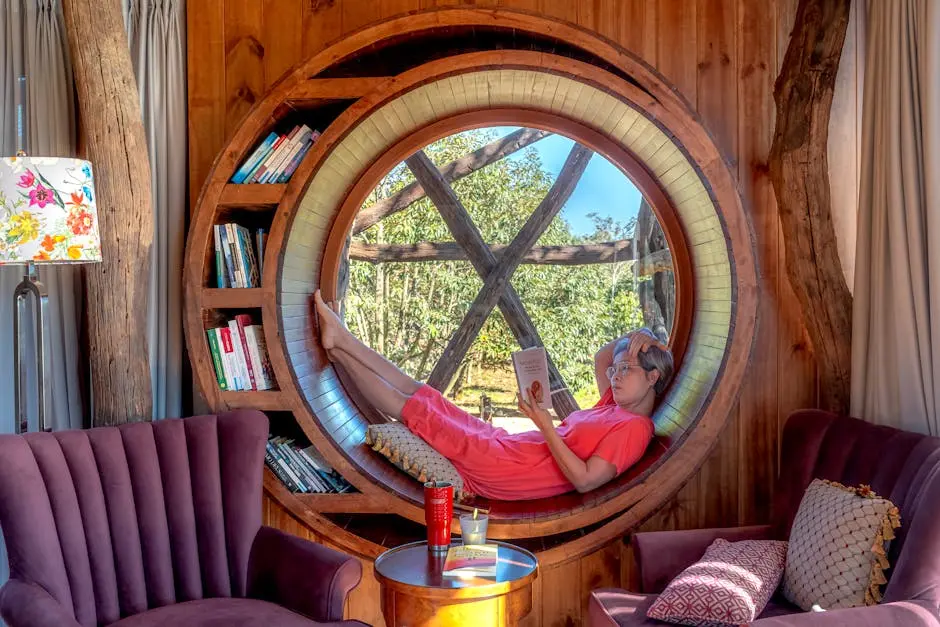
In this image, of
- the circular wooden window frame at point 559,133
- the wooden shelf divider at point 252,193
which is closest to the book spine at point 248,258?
the wooden shelf divider at point 252,193

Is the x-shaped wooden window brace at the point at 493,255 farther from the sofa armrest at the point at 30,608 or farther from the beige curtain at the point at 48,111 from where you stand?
the sofa armrest at the point at 30,608

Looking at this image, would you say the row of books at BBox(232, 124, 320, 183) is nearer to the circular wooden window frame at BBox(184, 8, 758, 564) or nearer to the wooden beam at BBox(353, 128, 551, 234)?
the circular wooden window frame at BBox(184, 8, 758, 564)

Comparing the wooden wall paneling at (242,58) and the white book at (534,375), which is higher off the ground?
the wooden wall paneling at (242,58)

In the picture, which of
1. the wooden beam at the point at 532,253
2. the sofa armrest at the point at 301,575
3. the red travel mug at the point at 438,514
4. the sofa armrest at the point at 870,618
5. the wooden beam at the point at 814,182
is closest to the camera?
the sofa armrest at the point at 870,618

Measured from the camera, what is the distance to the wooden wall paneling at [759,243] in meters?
2.84

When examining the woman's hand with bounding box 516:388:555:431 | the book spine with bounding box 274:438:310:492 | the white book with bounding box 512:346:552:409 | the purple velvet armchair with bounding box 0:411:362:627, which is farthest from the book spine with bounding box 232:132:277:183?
the woman's hand with bounding box 516:388:555:431

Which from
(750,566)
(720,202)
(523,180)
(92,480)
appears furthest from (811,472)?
(523,180)

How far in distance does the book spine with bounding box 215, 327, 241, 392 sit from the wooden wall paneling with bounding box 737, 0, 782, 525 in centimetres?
179

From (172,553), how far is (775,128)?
2379 millimetres

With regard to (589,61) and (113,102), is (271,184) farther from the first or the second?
(589,61)

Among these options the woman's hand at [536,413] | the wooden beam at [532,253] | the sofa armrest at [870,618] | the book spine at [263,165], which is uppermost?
the book spine at [263,165]

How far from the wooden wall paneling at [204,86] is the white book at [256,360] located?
1.94 feet

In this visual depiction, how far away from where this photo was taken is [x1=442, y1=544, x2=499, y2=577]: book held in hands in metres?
2.23

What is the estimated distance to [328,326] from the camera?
3066 millimetres
